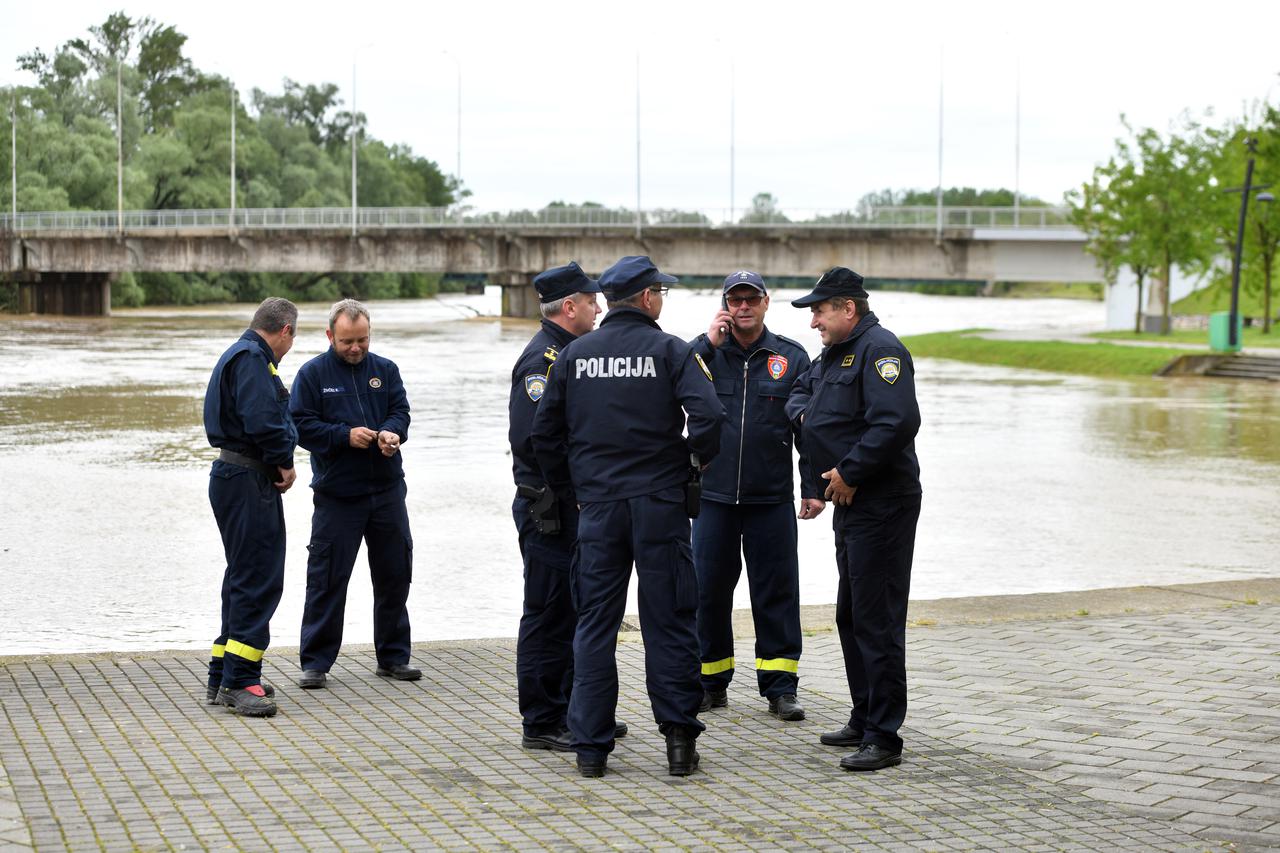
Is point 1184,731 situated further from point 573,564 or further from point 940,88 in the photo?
point 940,88

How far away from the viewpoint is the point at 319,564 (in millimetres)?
8125

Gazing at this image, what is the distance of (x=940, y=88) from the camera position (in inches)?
2768

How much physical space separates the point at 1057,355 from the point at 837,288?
40.0 m

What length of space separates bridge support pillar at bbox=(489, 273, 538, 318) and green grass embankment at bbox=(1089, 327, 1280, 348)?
89.0 ft

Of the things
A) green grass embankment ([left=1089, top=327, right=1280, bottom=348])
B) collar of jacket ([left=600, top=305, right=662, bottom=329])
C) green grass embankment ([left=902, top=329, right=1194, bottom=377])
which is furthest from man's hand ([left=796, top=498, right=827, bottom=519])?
green grass embankment ([left=1089, top=327, right=1280, bottom=348])

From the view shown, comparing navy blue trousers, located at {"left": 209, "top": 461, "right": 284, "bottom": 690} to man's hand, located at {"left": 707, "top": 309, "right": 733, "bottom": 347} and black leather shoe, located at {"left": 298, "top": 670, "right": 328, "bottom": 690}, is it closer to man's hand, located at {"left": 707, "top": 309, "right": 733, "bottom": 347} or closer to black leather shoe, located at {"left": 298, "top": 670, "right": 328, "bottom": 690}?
black leather shoe, located at {"left": 298, "top": 670, "right": 328, "bottom": 690}

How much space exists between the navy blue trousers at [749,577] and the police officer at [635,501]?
1.14 m

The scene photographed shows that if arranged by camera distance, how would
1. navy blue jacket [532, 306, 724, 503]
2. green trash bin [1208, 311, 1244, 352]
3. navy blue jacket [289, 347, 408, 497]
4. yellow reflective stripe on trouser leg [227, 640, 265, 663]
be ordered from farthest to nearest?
green trash bin [1208, 311, 1244, 352] < navy blue jacket [289, 347, 408, 497] < yellow reflective stripe on trouser leg [227, 640, 265, 663] < navy blue jacket [532, 306, 724, 503]

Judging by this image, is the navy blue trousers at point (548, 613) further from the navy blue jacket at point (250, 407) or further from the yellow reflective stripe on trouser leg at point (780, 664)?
the navy blue jacket at point (250, 407)

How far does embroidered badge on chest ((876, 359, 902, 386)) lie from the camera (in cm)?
664

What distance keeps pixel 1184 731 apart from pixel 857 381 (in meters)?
2.07

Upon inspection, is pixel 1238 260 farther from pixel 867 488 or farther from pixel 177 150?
pixel 177 150

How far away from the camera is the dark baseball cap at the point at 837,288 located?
6.81 metres

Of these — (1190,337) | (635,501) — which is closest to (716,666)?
(635,501)
